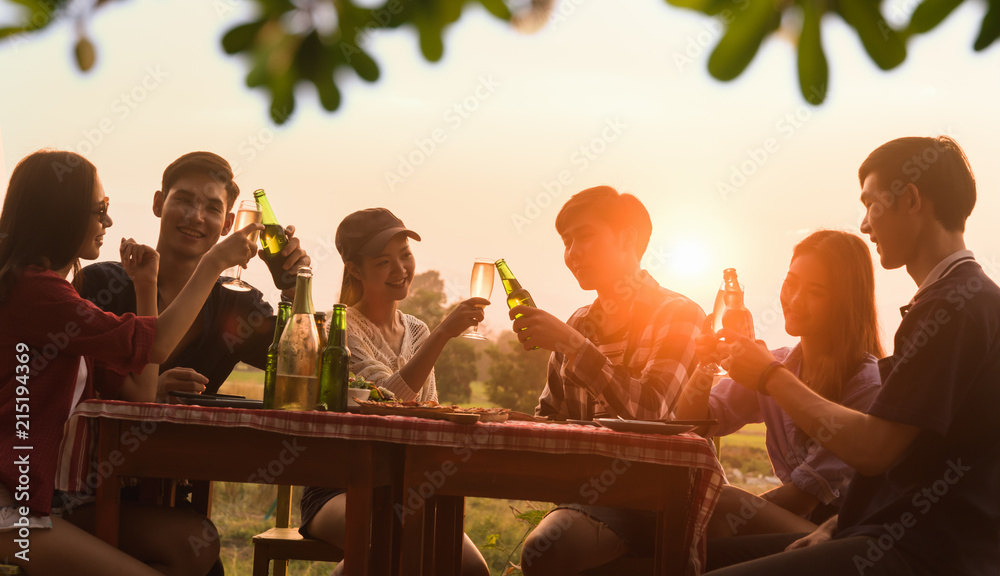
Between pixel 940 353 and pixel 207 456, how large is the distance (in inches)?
61.6

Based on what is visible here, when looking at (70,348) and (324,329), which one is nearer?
(70,348)

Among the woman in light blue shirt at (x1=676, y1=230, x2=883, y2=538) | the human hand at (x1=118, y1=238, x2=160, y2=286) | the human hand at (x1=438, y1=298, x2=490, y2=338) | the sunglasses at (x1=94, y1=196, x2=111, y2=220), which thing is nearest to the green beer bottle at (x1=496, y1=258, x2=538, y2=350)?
the human hand at (x1=438, y1=298, x2=490, y2=338)

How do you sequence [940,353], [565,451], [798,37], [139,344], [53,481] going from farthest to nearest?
1. [139,344]
2. [53,481]
3. [565,451]
4. [940,353]
5. [798,37]

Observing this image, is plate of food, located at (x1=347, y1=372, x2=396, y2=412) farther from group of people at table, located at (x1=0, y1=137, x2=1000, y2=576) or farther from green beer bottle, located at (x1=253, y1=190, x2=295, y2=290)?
green beer bottle, located at (x1=253, y1=190, x2=295, y2=290)

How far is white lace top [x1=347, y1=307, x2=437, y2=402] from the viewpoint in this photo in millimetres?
2736

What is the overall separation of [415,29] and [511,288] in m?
2.08

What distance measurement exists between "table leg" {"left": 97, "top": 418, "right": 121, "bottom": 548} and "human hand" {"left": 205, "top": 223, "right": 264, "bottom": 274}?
0.50m

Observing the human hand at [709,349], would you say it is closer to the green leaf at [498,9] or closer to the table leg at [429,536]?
the table leg at [429,536]

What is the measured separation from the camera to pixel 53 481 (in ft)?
6.00

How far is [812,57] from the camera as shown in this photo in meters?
0.62

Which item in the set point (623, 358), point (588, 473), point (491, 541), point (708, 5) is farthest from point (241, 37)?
point (491, 541)

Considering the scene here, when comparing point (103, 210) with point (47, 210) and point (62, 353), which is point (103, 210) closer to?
point (47, 210)

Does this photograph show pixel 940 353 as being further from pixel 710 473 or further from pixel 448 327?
pixel 448 327

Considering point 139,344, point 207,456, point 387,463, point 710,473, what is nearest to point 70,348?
point 139,344
